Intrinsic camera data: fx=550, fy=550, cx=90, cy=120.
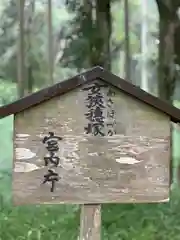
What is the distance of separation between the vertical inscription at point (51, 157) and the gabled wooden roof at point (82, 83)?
16 centimetres

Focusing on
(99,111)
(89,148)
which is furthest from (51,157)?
(99,111)

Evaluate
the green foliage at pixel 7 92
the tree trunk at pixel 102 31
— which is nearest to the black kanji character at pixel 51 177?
the tree trunk at pixel 102 31

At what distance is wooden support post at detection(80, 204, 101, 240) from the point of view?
238 cm

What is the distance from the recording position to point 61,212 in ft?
13.6

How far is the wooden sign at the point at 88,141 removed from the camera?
2.28 metres

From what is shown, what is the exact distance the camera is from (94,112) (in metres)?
2.30

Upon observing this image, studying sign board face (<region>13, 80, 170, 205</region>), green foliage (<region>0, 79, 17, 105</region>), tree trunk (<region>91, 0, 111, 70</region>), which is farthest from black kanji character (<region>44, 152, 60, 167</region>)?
green foliage (<region>0, 79, 17, 105</region>)

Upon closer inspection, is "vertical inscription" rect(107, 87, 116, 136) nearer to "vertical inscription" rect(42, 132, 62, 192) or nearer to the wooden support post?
"vertical inscription" rect(42, 132, 62, 192)

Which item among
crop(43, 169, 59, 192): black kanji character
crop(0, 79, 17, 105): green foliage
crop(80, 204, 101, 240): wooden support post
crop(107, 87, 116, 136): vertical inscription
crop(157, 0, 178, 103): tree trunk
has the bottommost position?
crop(80, 204, 101, 240): wooden support post

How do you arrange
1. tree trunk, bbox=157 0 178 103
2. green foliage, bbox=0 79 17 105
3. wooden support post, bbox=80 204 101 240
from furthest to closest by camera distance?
green foliage, bbox=0 79 17 105, tree trunk, bbox=157 0 178 103, wooden support post, bbox=80 204 101 240

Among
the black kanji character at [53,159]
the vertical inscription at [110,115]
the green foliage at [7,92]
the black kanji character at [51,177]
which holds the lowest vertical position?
the black kanji character at [51,177]

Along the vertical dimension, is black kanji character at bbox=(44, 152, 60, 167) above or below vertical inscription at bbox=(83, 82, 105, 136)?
below

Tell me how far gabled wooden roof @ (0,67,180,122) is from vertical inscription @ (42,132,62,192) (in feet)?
0.52

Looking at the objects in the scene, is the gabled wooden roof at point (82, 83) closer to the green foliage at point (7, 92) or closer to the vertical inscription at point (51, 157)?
the vertical inscription at point (51, 157)
